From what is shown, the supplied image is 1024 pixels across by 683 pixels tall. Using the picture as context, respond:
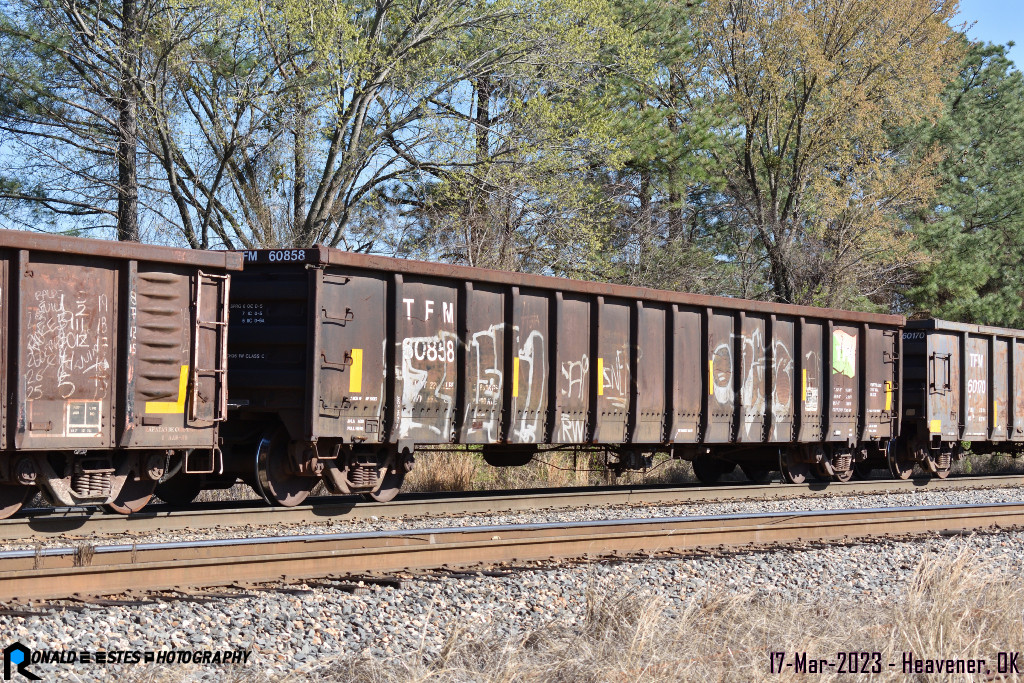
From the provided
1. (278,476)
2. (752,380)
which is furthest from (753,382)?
(278,476)

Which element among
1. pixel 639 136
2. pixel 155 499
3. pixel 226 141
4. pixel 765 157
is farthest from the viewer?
pixel 765 157

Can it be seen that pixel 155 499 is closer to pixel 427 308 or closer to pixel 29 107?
pixel 427 308

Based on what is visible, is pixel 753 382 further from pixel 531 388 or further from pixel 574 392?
pixel 531 388

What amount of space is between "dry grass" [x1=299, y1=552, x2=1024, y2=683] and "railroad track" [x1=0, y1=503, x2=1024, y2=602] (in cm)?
184

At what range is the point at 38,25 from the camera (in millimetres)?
18156

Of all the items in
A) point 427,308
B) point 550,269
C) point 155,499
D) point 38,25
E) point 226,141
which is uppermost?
point 38,25

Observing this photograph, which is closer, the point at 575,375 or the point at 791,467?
the point at 575,375

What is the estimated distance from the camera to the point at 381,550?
8250mm

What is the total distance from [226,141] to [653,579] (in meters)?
15.1

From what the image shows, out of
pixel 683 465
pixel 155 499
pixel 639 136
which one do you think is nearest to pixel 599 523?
pixel 155 499

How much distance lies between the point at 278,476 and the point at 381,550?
4291mm

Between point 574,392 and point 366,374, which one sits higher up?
point 366,374

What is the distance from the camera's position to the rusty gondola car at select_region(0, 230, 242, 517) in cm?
955

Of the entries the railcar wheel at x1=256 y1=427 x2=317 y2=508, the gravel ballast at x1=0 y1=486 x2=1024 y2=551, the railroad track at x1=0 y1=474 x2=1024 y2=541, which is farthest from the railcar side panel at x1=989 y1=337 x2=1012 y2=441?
the railcar wheel at x1=256 y1=427 x2=317 y2=508
